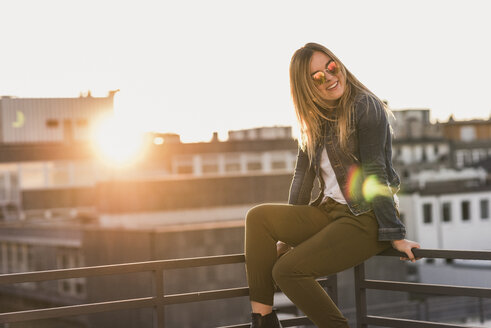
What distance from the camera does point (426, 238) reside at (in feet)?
136

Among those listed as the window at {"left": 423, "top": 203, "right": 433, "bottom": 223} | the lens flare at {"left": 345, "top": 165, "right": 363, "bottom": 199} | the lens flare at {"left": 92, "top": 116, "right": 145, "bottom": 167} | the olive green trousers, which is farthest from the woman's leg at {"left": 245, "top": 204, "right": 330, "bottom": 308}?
the window at {"left": 423, "top": 203, "right": 433, "bottom": 223}

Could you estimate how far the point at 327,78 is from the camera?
309 centimetres

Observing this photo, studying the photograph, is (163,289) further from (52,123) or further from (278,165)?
(278,165)

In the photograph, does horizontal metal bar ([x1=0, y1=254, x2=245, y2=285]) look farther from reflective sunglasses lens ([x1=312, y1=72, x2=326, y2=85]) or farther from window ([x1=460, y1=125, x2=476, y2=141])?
window ([x1=460, y1=125, x2=476, y2=141])

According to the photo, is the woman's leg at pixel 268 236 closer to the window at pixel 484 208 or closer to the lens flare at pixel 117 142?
the lens flare at pixel 117 142

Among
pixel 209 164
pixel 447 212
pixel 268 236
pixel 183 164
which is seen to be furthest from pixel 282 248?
pixel 447 212

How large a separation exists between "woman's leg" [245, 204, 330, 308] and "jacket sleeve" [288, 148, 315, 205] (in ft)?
0.59

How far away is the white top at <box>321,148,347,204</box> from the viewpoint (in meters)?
3.11

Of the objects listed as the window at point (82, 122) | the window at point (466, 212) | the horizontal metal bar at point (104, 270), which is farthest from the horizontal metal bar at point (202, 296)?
the window at point (466, 212)

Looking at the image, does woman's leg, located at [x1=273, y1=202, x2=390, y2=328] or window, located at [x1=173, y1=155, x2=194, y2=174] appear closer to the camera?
woman's leg, located at [x1=273, y1=202, x2=390, y2=328]

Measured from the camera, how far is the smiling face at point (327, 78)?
309 cm

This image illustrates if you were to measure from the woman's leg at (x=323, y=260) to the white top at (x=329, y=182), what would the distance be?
10cm

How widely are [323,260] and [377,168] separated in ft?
1.49

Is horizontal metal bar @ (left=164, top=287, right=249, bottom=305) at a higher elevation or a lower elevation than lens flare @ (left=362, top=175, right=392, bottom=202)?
lower
